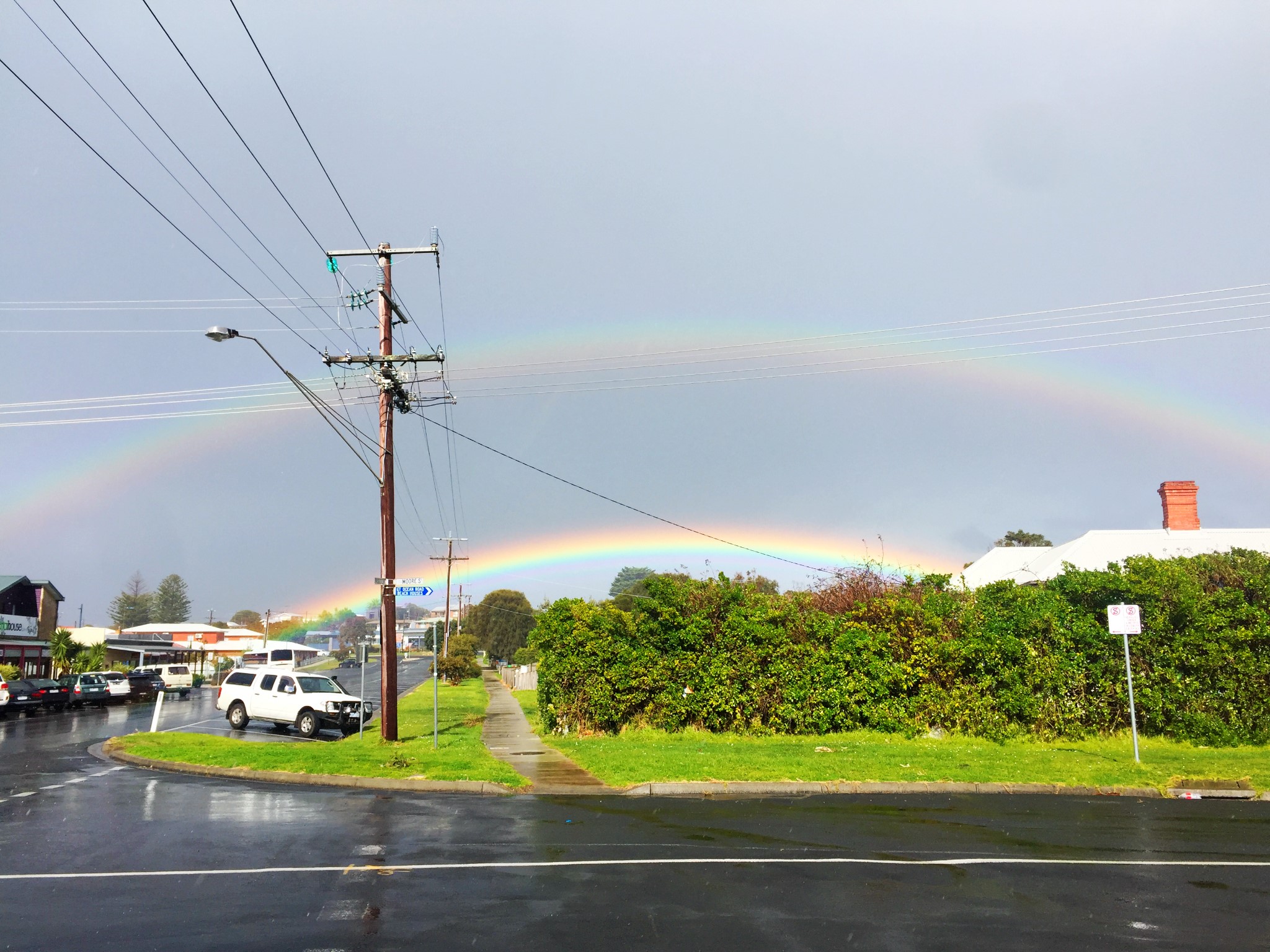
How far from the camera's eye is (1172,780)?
14391 mm

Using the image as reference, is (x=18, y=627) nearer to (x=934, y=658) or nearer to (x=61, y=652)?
(x=61, y=652)

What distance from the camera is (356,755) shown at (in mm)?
17844

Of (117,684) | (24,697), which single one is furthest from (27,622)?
(24,697)

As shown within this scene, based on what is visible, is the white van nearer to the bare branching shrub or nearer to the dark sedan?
the dark sedan

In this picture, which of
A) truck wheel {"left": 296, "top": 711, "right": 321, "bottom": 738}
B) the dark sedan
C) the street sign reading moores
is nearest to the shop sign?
the dark sedan

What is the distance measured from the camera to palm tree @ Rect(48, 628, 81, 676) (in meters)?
58.9

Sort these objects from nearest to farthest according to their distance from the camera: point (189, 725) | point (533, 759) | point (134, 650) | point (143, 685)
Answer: point (533, 759) < point (189, 725) < point (143, 685) < point (134, 650)

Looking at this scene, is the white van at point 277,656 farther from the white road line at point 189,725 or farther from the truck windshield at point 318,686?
the truck windshield at point 318,686

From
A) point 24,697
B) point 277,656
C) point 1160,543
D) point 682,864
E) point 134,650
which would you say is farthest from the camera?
point 134,650

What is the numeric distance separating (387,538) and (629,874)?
1354 cm

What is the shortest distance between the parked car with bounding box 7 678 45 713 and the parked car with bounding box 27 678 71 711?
65 millimetres

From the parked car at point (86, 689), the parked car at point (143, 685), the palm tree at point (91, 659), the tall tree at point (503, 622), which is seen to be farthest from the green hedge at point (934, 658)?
the tall tree at point (503, 622)

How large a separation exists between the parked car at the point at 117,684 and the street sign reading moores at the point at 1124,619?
43.5 m

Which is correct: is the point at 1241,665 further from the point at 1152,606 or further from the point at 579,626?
the point at 579,626
